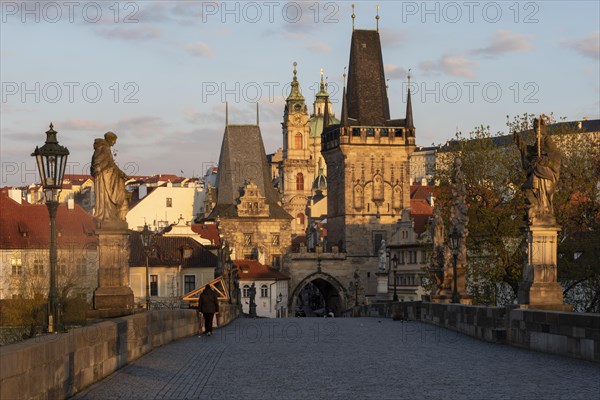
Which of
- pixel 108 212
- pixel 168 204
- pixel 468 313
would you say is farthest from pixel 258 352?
pixel 168 204

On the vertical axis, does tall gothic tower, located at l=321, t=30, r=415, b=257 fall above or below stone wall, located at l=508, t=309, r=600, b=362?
above

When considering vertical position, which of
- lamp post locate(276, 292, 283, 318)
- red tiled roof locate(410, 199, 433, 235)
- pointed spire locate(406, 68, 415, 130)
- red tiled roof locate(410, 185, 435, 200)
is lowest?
lamp post locate(276, 292, 283, 318)

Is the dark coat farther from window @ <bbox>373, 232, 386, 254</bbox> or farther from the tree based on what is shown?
window @ <bbox>373, 232, 386, 254</bbox>

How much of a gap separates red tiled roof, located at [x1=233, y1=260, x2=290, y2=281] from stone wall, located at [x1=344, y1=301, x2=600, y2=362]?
78.9 metres

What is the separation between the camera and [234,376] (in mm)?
16781

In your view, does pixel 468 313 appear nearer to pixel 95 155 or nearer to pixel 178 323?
pixel 178 323

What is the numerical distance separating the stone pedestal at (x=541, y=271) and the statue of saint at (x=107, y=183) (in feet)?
25.0

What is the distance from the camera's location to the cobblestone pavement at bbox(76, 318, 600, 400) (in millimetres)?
14242

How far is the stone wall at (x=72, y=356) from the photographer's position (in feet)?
35.3

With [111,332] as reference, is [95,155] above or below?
above

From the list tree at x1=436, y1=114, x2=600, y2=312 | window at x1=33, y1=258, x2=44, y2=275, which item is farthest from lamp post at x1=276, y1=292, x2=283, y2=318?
tree at x1=436, y1=114, x2=600, y2=312

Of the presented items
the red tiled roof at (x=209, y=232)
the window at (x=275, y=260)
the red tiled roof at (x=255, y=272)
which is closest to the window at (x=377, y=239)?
the window at (x=275, y=260)

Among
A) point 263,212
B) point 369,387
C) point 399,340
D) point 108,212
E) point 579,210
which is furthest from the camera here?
point 263,212

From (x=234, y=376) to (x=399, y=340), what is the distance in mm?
9904
